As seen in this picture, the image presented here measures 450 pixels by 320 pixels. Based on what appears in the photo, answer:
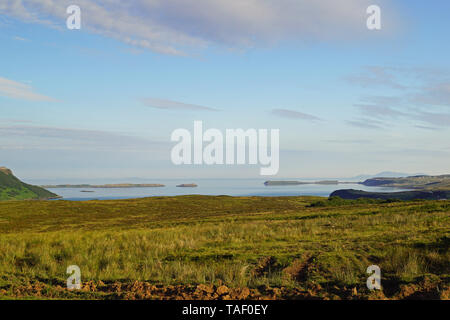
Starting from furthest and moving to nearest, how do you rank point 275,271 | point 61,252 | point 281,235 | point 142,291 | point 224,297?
point 281,235 < point 61,252 < point 275,271 < point 142,291 < point 224,297

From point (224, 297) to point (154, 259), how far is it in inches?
281

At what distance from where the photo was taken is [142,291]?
8.99 metres

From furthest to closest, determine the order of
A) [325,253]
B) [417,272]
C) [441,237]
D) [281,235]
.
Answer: [281,235] → [441,237] → [325,253] → [417,272]

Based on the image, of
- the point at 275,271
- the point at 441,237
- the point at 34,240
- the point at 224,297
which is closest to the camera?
the point at 224,297

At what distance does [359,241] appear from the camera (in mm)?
15234

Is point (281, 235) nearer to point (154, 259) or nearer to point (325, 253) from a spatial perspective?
point (325, 253)

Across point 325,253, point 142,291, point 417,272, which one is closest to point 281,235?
point 325,253

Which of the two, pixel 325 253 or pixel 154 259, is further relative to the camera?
pixel 154 259
